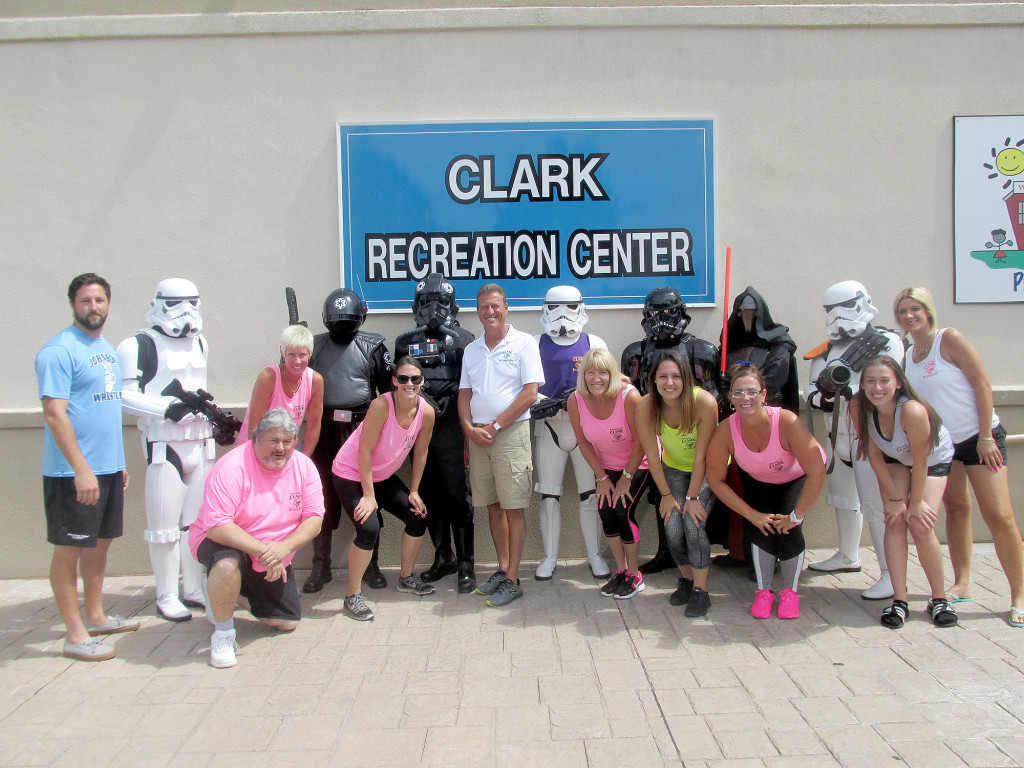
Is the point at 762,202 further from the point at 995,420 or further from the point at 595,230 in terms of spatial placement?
the point at 995,420

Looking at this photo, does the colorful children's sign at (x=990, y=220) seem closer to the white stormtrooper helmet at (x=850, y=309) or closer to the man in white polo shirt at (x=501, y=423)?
the white stormtrooper helmet at (x=850, y=309)

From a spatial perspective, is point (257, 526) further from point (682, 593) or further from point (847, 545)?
point (847, 545)

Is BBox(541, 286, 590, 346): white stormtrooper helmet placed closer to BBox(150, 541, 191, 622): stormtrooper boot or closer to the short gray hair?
the short gray hair

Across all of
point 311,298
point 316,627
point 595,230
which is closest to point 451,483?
point 316,627

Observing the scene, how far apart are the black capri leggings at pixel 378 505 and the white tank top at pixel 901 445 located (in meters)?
2.77

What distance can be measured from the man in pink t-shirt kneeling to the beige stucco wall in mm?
1754

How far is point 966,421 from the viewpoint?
14.1 ft

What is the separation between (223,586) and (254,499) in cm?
47

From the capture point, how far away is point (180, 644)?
4211 millimetres

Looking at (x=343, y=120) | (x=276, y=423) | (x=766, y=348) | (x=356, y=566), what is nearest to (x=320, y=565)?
(x=356, y=566)

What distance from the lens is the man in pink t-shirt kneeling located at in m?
3.94

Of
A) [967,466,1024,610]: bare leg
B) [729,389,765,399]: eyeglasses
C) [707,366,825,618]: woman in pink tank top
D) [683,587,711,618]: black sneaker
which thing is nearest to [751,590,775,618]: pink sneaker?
[707,366,825,618]: woman in pink tank top

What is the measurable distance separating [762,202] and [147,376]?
14.8ft

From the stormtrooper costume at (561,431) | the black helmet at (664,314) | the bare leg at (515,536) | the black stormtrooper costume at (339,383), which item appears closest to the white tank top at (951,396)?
the black helmet at (664,314)
